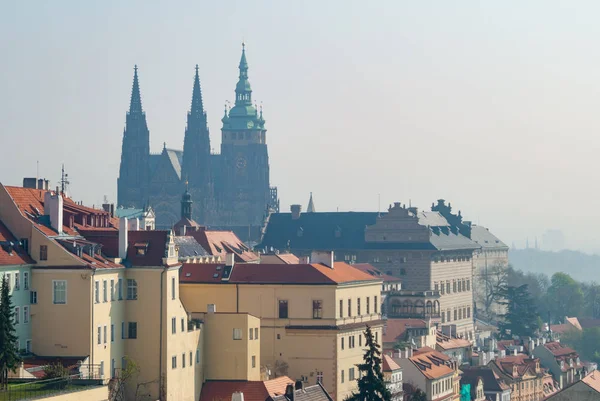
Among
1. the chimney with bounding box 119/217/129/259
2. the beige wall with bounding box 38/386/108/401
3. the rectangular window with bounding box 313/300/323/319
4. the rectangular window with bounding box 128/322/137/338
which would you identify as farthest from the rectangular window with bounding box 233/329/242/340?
the beige wall with bounding box 38/386/108/401

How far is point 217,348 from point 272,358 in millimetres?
6958

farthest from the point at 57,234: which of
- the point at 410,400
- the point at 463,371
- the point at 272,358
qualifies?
the point at 463,371

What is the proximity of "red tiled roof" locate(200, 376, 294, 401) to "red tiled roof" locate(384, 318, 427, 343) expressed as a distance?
4872cm

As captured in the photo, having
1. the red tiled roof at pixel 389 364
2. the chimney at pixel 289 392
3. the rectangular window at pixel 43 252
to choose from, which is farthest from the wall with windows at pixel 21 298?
the red tiled roof at pixel 389 364

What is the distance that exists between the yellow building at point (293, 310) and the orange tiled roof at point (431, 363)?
19889 millimetres

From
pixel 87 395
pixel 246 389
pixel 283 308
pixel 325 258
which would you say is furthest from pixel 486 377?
pixel 87 395

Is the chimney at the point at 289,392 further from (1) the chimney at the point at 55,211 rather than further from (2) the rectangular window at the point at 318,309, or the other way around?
(2) the rectangular window at the point at 318,309

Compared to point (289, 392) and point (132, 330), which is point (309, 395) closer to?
point (289, 392)

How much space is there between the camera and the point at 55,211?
90438 mm

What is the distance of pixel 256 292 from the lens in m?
102

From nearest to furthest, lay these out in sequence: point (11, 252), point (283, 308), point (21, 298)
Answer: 1. point (21, 298)
2. point (11, 252)
3. point (283, 308)

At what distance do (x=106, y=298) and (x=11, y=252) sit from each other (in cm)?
508

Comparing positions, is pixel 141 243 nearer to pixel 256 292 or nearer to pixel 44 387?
pixel 256 292

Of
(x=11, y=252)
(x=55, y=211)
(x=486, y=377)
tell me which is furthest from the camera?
(x=486, y=377)
